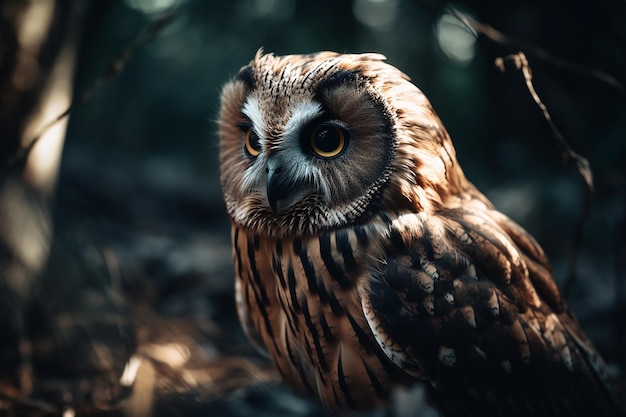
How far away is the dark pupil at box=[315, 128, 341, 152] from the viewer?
4.74 feet

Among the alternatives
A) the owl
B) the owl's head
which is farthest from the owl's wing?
the owl's head

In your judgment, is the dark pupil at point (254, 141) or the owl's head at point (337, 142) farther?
the dark pupil at point (254, 141)

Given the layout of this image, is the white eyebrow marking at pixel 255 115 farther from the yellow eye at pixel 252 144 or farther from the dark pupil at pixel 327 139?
the dark pupil at pixel 327 139

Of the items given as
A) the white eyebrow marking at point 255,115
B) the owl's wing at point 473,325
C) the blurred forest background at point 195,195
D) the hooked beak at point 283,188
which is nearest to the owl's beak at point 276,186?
the hooked beak at point 283,188

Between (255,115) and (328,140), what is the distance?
25 cm

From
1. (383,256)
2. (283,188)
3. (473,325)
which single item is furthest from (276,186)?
(473,325)

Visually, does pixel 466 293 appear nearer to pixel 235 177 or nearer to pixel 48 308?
pixel 235 177

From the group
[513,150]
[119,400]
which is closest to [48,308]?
[119,400]

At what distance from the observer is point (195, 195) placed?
19.0 feet

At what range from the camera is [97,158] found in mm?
5922

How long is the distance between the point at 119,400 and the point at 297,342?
562mm

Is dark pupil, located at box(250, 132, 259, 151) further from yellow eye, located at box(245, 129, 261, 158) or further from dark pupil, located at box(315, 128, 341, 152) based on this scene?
dark pupil, located at box(315, 128, 341, 152)

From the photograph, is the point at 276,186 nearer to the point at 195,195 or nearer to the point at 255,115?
the point at 255,115

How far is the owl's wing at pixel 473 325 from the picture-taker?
53.7 inches
